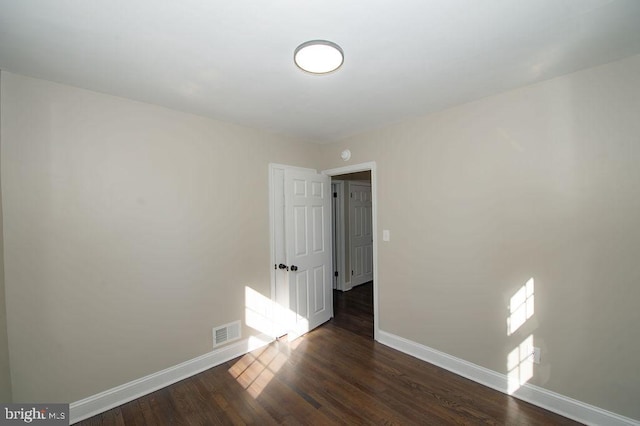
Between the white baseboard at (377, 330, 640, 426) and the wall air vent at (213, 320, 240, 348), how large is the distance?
1.63 meters

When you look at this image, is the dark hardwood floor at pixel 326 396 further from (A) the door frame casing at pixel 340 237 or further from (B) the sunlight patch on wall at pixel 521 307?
(A) the door frame casing at pixel 340 237

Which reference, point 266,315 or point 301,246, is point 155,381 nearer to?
point 266,315

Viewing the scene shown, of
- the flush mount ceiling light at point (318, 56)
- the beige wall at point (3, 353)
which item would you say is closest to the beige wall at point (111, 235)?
the beige wall at point (3, 353)

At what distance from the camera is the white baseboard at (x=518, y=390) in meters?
1.72

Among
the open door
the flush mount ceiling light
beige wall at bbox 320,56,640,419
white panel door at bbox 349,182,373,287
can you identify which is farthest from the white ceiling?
white panel door at bbox 349,182,373,287

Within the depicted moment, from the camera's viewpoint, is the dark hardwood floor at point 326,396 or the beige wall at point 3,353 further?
the dark hardwood floor at point 326,396

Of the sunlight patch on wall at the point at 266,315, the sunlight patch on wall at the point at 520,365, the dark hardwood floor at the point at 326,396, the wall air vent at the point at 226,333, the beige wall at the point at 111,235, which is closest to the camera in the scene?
the beige wall at the point at 111,235

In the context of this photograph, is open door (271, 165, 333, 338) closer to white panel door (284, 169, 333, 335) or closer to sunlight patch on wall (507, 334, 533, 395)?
white panel door (284, 169, 333, 335)

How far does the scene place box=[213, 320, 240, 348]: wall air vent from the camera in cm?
257

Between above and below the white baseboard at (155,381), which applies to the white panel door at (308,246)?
above

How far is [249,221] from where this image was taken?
284 centimetres

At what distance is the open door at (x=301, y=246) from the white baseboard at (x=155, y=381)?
0.53m

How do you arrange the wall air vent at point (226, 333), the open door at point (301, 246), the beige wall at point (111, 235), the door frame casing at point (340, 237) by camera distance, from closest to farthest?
the beige wall at point (111, 235)
the wall air vent at point (226, 333)
the open door at point (301, 246)
the door frame casing at point (340, 237)

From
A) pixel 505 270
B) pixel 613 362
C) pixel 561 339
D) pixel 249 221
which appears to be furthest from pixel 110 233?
pixel 613 362
